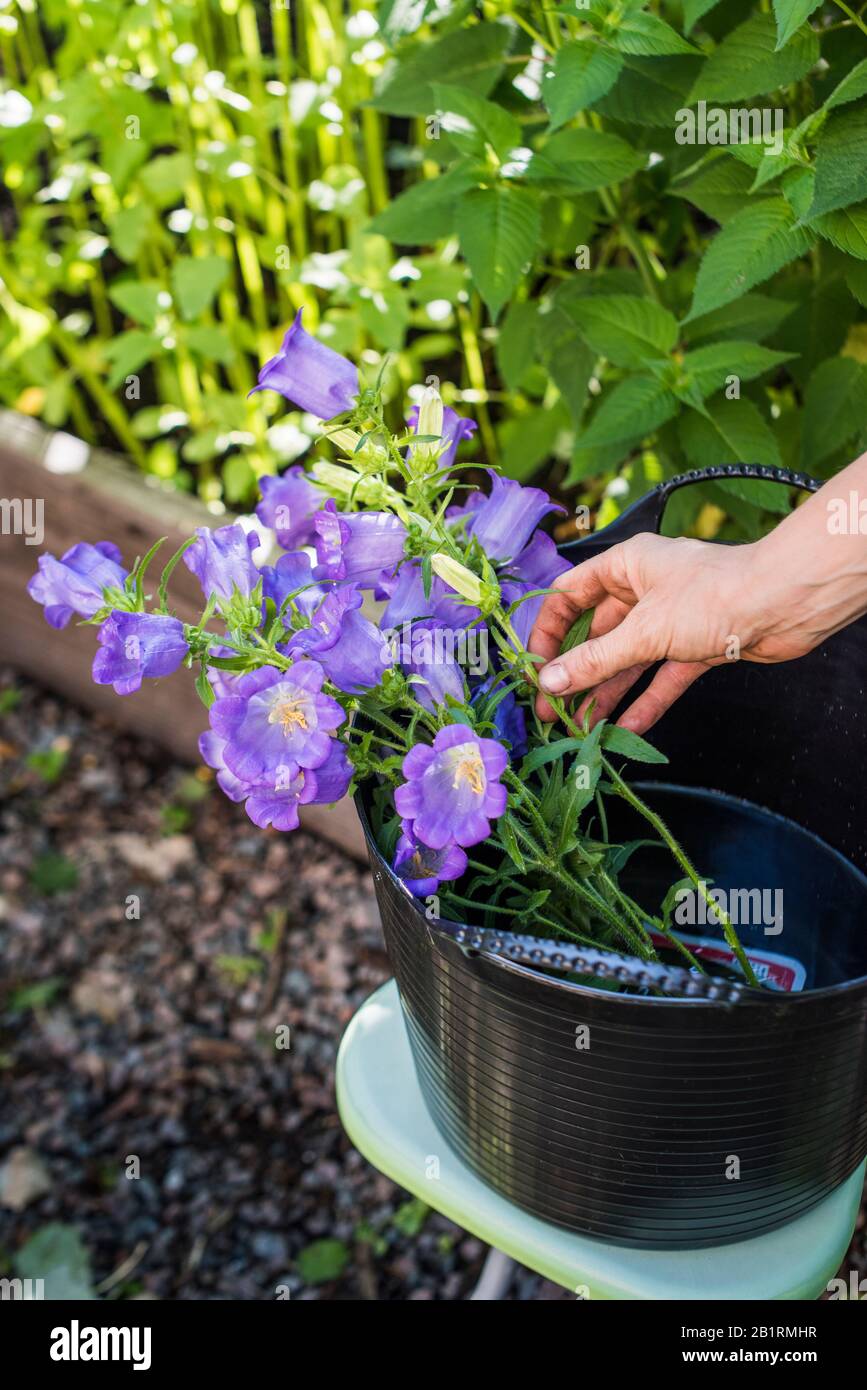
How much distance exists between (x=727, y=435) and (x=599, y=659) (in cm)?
46

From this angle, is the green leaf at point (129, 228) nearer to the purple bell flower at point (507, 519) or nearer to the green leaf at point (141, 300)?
the green leaf at point (141, 300)

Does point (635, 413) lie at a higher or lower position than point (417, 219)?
lower

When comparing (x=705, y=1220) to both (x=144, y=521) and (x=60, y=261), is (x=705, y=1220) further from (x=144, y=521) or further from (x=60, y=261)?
(x=60, y=261)

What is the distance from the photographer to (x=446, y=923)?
0.63m

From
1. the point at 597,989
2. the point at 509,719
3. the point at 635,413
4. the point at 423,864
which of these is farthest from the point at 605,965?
the point at 635,413

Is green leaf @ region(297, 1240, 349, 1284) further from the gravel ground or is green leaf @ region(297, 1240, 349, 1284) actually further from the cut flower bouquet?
the cut flower bouquet

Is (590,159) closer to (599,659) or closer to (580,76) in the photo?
(580,76)

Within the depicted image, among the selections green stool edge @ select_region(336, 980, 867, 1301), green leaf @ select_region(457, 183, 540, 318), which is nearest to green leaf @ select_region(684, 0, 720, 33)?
green leaf @ select_region(457, 183, 540, 318)

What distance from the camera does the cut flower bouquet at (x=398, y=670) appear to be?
0.68m

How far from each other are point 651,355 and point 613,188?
232mm

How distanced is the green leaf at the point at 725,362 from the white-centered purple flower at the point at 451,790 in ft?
1.84

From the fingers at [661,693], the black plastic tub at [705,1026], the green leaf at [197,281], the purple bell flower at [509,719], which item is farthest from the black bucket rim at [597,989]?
the green leaf at [197,281]

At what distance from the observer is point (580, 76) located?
0.95 metres

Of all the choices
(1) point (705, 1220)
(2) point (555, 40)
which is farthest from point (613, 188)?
(1) point (705, 1220)
